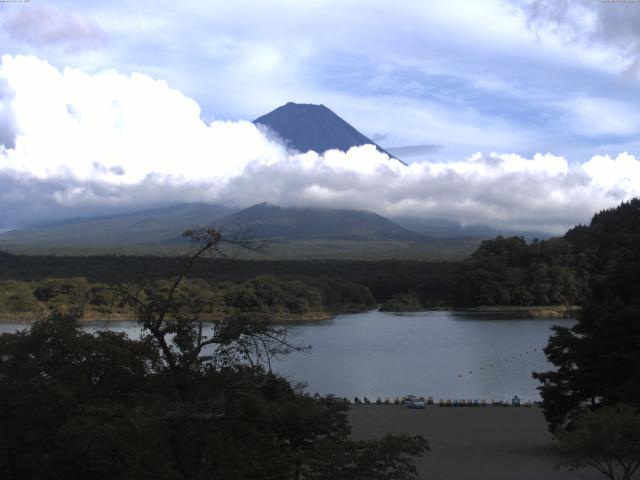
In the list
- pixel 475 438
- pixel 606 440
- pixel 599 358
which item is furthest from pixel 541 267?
pixel 606 440

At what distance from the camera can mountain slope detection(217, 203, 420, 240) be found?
152m

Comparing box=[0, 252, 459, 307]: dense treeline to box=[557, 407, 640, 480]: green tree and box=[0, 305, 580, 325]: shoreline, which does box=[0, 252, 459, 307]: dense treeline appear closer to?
box=[0, 305, 580, 325]: shoreline

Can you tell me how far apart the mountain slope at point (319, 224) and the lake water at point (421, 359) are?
326 feet

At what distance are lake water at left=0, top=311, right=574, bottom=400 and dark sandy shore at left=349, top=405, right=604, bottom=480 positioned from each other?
334 cm

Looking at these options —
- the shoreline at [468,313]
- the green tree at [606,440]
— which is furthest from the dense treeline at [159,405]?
the shoreline at [468,313]

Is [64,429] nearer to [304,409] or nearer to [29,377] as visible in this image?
[29,377]

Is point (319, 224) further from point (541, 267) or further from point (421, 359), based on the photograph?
point (421, 359)

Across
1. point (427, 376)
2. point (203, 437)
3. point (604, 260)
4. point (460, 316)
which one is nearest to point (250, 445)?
point (203, 437)

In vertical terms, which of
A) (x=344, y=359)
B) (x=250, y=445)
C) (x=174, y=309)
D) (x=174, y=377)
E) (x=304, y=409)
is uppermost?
Result: (x=174, y=309)

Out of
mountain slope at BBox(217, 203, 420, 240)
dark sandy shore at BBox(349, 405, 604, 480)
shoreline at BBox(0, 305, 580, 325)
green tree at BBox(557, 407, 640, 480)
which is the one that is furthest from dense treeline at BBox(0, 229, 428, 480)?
mountain slope at BBox(217, 203, 420, 240)

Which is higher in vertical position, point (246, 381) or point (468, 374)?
point (246, 381)

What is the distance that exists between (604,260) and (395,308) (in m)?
17.8

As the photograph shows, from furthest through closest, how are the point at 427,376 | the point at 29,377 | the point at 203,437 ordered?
the point at 427,376, the point at 29,377, the point at 203,437

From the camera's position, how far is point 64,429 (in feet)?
19.4
